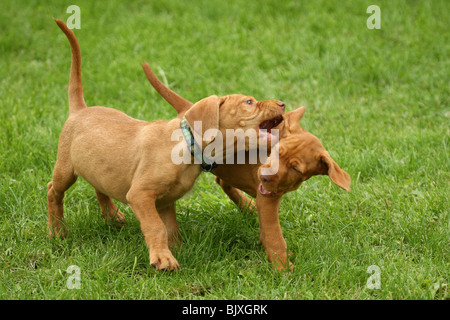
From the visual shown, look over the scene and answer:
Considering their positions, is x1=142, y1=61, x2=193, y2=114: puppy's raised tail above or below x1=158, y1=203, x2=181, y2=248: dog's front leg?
above

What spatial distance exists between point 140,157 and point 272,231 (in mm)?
993

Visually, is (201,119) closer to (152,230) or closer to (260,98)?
(152,230)

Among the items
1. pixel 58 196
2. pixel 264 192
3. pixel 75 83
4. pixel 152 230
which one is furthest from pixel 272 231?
pixel 75 83

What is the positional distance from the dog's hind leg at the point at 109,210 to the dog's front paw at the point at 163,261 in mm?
897

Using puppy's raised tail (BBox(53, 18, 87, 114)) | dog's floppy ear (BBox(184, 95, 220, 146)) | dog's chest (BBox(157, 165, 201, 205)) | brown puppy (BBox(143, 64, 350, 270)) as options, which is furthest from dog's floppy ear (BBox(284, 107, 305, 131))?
puppy's raised tail (BBox(53, 18, 87, 114))

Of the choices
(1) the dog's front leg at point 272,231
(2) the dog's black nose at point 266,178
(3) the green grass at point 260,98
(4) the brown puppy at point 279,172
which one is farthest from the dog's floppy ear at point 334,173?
(3) the green grass at point 260,98

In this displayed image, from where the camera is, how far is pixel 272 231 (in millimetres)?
3855

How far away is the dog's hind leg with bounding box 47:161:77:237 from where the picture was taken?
4357 mm

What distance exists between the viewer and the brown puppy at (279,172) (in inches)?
139

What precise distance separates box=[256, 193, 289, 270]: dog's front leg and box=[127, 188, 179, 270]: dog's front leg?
61cm

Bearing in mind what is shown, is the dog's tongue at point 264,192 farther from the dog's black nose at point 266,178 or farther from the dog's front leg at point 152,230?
the dog's front leg at point 152,230

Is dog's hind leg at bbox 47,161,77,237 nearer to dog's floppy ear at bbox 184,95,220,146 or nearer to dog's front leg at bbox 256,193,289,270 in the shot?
dog's floppy ear at bbox 184,95,220,146
